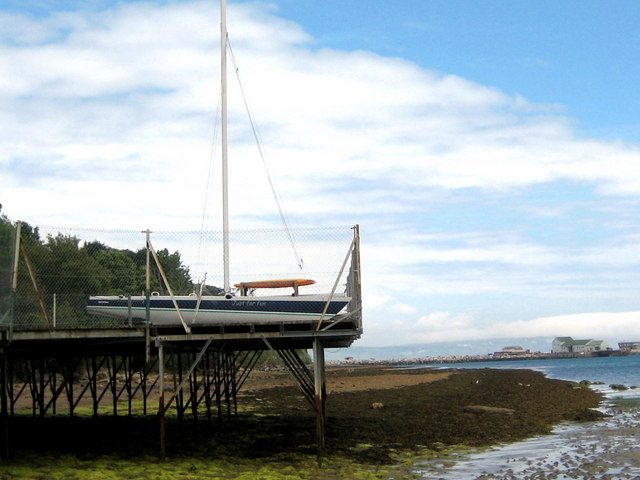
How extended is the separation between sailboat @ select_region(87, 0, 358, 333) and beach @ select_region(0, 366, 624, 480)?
4.08 metres

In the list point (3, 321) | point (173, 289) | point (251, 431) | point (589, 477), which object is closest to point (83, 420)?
point (251, 431)

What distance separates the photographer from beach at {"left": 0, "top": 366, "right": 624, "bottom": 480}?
2206 centimetres

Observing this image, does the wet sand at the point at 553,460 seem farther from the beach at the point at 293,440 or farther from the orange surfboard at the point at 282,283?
the orange surfboard at the point at 282,283

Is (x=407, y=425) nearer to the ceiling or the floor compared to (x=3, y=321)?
nearer to the floor

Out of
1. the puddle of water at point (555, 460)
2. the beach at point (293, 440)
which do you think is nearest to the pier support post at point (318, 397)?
the beach at point (293, 440)

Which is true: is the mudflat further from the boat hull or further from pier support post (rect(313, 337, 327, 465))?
the boat hull

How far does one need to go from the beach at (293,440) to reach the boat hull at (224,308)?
406 centimetres

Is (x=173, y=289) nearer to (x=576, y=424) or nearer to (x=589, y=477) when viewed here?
(x=589, y=477)

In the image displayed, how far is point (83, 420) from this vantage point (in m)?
32.3

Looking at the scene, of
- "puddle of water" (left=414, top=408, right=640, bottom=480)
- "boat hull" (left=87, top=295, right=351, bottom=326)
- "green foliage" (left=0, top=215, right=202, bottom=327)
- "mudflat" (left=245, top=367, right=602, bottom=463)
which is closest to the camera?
"green foliage" (left=0, top=215, right=202, bottom=327)

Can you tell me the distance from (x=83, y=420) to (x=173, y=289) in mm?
9979

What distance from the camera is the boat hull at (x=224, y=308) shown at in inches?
924

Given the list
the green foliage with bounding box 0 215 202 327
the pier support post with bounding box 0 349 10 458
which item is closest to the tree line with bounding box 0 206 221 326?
the green foliage with bounding box 0 215 202 327

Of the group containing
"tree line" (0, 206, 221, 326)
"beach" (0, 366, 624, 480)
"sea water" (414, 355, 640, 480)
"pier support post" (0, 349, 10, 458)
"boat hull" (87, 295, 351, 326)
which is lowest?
"sea water" (414, 355, 640, 480)
